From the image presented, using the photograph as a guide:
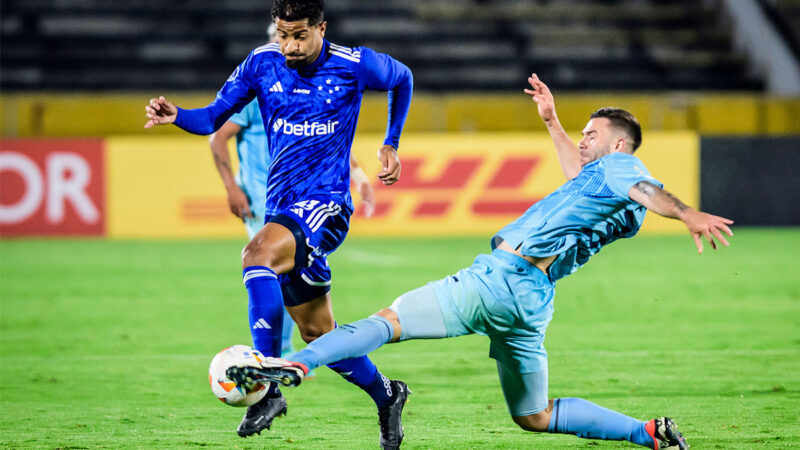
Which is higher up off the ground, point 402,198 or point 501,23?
point 501,23

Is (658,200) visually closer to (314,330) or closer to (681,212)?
(681,212)

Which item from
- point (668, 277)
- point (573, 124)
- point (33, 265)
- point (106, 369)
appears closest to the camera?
point (106, 369)

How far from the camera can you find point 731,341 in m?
7.70

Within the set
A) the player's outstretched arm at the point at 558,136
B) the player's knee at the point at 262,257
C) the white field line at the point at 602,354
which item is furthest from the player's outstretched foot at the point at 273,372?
the white field line at the point at 602,354

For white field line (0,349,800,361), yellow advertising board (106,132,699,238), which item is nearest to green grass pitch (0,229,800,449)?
white field line (0,349,800,361)

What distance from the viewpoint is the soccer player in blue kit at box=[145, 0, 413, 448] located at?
15.3 ft

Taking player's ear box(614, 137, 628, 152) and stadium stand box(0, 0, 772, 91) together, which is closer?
player's ear box(614, 137, 628, 152)

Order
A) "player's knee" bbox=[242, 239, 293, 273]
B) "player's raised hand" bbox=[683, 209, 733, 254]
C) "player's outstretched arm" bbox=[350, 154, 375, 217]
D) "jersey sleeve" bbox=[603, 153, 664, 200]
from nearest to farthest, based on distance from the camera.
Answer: "player's raised hand" bbox=[683, 209, 733, 254]
"jersey sleeve" bbox=[603, 153, 664, 200]
"player's knee" bbox=[242, 239, 293, 273]
"player's outstretched arm" bbox=[350, 154, 375, 217]

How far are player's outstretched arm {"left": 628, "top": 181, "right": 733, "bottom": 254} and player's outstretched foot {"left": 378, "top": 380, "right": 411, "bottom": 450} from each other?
1.52 metres

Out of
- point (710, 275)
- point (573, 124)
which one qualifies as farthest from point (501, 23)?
point (710, 275)

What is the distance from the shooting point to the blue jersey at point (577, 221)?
4.09 m

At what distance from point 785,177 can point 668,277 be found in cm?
646

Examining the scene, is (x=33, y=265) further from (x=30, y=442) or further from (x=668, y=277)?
(x=30, y=442)

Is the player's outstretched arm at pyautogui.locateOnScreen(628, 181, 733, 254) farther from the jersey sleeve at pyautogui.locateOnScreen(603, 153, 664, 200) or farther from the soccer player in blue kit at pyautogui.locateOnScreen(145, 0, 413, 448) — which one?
the soccer player in blue kit at pyautogui.locateOnScreen(145, 0, 413, 448)
